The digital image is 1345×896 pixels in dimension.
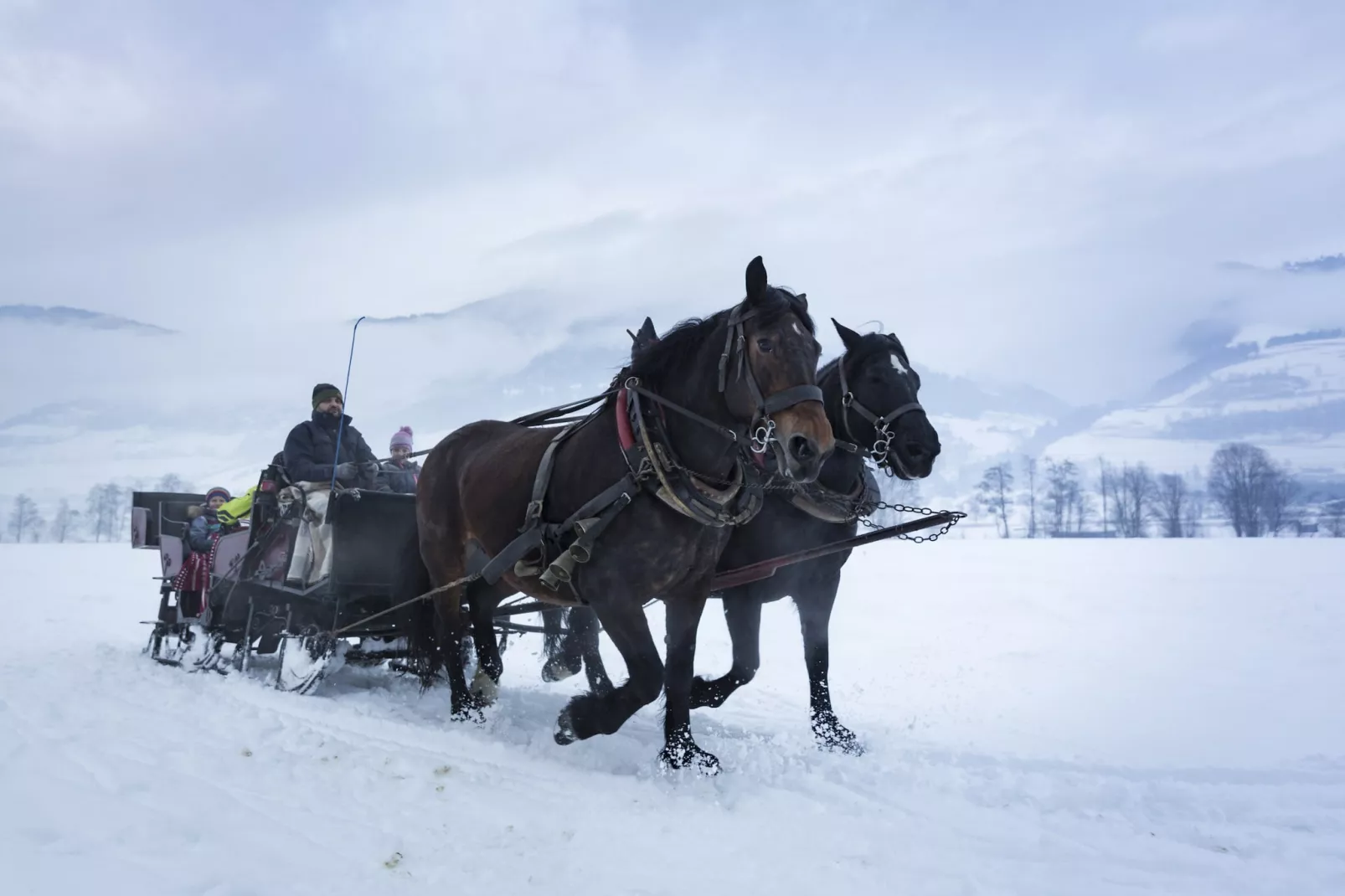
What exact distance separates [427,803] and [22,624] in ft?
40.8

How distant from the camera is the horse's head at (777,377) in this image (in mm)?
4129

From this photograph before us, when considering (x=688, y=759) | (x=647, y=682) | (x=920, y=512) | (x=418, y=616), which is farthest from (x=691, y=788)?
(x=418, y=616)

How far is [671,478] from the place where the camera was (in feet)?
15.4

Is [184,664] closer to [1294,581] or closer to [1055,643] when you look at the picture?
[1055,643]

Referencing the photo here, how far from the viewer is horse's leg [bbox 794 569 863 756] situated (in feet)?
19.4

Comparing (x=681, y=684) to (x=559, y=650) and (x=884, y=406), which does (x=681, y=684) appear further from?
(x=559, y=650)

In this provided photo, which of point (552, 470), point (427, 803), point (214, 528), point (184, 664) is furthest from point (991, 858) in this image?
point (214, 528)

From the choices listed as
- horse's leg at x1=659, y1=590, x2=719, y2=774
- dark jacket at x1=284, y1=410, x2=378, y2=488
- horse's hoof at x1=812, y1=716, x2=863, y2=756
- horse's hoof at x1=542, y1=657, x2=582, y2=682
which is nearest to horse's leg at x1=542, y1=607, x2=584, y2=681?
horse's hoof at x1=542, y1=657, x2=582, y2=682

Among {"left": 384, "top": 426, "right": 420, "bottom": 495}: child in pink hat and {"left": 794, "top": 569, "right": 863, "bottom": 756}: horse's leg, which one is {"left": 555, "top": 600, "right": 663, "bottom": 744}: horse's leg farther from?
{"left": 384, "top": 426, "right": 420, "bottom": 495}: child in pink hat

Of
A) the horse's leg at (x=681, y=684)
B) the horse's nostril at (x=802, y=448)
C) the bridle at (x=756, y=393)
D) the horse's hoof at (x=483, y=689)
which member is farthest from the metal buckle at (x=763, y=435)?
the horse's hoof at (x=483, y=689)

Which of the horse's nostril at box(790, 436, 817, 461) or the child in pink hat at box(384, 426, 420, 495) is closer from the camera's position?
the horse's nostril at box(790, 436, 817, 461)

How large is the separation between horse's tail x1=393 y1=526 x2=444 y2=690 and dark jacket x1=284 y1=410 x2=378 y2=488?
1.03m

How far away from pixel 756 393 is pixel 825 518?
1839mm

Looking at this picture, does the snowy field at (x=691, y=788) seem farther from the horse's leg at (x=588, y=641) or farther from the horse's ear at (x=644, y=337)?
the horse's ear at (x=644, y=337)
